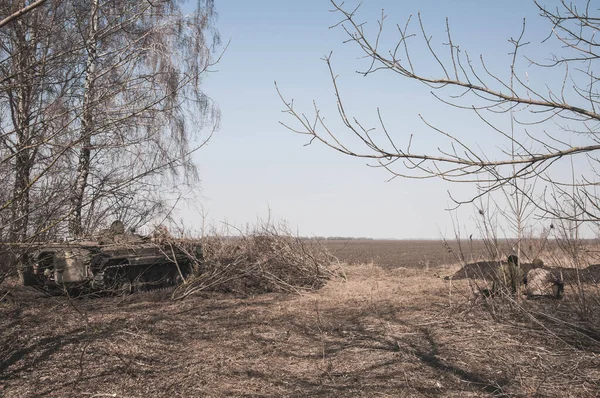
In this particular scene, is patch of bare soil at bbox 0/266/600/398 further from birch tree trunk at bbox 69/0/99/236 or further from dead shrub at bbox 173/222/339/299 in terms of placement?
dead shrub at bbox 173/222/339/299

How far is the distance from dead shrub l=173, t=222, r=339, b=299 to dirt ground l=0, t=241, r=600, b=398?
1.74 meters

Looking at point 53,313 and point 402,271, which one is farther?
point 402,271

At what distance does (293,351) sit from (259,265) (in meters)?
4.51

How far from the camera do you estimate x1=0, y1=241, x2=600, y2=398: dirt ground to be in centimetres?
479

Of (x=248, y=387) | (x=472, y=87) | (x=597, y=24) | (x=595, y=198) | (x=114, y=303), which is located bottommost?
(x=248, y=387)

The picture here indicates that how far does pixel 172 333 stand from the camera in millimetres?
6477

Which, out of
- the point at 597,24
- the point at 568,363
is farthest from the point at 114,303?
the point at 597,24

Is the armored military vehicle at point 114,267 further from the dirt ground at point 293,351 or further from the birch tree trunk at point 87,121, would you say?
the birch tree trunk at point 87,121

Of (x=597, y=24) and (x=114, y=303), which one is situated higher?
(x=597, y=24)

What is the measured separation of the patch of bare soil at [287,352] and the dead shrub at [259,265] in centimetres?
184

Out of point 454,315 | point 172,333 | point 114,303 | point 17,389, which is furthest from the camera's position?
point 114,303

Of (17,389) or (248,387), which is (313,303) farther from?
(17,389)

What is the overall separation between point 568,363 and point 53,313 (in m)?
5.87

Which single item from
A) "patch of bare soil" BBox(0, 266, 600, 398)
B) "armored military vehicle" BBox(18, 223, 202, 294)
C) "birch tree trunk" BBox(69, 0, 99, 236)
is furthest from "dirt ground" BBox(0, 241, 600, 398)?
"armored military vehicle" BBox(18, 223, 202, 294)
